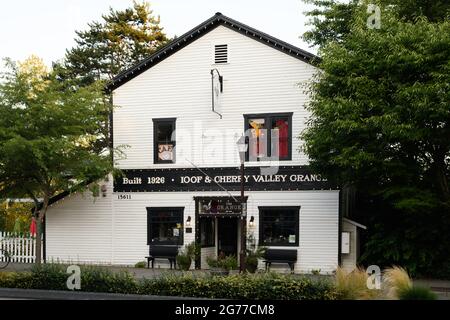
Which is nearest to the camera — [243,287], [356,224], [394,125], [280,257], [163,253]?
[243,287]

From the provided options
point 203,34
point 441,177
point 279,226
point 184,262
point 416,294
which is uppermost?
point 203,34

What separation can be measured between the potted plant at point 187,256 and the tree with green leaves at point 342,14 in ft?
33.1

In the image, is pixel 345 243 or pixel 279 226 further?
pixel 279 226

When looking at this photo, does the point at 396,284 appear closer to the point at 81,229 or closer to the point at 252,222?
the point at 252,222

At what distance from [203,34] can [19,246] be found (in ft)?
38.2

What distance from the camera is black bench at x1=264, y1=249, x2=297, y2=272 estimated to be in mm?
22188

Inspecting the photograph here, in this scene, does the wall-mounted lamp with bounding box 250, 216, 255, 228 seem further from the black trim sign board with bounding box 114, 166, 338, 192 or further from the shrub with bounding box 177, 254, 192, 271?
the shrub with bounding box 177, 254, 192, 271

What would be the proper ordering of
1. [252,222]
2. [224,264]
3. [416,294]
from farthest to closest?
[252,222]
[224,264]
[416,294]

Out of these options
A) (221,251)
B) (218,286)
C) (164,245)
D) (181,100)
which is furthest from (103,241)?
(218,286)

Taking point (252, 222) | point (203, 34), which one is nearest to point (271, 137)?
point (252, 222)

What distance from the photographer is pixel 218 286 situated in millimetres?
15234

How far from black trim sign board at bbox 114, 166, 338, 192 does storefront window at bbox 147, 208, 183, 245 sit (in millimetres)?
875

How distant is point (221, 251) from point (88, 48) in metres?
27.7

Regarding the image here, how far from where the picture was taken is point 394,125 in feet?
58.8
